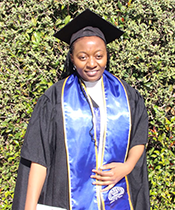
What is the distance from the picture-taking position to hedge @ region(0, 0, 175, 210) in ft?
8.30

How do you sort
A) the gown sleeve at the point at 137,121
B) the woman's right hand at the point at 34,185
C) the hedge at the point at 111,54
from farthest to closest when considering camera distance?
1. the hedge at the point at 111,54
2. the gown sleeve at the point at 137,121
3. the woman's right hand at the point at 34,185

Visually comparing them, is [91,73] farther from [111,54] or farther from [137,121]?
[111,54]

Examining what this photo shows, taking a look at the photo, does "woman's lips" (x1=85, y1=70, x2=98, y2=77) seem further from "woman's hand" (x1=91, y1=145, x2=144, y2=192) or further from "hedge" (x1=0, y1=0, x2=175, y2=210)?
"hedge" (x1=0, y1=0, x2=175, y2=210)

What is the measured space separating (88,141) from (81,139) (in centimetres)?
5

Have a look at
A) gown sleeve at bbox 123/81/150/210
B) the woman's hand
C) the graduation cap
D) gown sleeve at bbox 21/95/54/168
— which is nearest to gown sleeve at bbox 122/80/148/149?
gown sleeve at bbox 123/81/150/210

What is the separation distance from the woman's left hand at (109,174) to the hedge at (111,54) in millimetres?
973

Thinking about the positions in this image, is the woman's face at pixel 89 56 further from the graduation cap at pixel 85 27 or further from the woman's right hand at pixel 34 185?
the woman's right hand at pixel 34 185

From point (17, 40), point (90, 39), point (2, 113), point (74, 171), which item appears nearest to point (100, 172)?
point (74, 171)

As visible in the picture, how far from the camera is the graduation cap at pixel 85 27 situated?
5.77ft

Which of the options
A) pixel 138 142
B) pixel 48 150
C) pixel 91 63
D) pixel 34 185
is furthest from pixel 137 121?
pixel 34 185

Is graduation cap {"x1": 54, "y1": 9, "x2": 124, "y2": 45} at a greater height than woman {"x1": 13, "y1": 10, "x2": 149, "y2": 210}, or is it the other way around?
graduation cap {"x1": 54, "y1": 9, "x2": 124, "y2": 45}

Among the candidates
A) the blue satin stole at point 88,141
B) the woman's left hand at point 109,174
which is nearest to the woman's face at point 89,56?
the blue satin stole at point 88,141

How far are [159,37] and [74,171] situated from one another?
5.56 ft

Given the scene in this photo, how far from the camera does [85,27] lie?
1814mm
